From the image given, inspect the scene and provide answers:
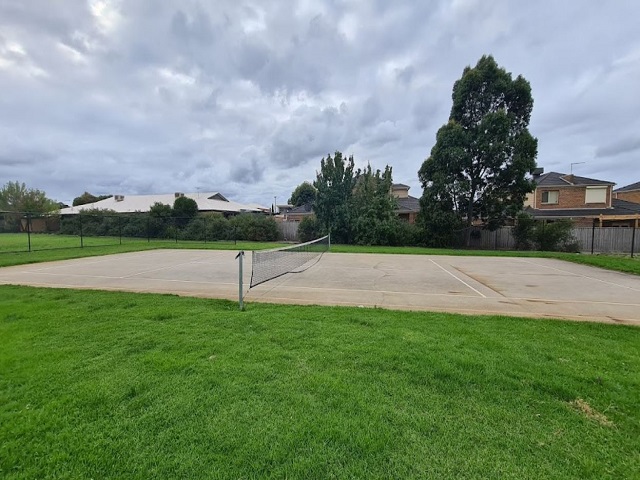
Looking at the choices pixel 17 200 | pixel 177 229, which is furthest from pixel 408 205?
pixel 17 200

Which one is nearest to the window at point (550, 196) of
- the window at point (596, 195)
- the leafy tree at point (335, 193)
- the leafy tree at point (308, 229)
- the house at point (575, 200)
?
the house at point (575, 200)

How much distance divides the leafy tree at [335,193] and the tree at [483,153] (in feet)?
20.0

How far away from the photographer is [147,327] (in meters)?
4.88

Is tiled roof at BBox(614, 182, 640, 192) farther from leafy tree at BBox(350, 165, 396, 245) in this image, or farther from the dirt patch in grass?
the dirt patch in grass

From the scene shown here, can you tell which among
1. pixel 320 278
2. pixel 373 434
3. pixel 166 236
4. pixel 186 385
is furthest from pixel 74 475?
pixel 166 236

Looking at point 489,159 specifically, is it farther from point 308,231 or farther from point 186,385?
point 186,385

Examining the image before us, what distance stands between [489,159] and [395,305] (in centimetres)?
2082

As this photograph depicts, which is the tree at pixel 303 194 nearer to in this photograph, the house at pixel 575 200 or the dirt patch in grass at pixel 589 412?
the house at pixel 575 200

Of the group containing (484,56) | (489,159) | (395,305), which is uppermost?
(484,56)

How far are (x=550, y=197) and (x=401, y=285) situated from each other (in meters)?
32.7

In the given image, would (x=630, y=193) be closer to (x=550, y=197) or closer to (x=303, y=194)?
(x=550, y=197)

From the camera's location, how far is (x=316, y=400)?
2.94 m

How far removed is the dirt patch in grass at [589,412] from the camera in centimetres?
268

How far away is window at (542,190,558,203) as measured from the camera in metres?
32.8
